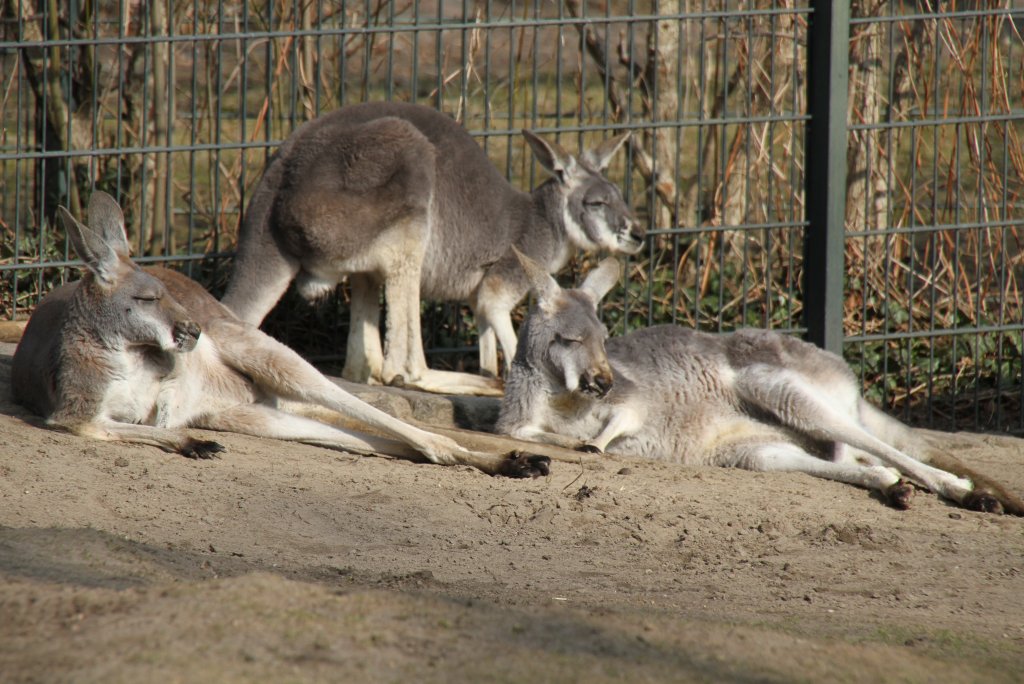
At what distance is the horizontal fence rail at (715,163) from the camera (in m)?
6.49

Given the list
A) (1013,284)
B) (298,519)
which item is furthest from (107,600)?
(1013,284)

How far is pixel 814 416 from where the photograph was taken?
564 cm

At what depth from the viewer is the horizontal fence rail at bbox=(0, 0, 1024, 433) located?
256 inches

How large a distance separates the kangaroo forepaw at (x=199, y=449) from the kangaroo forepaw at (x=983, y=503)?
2.96 m

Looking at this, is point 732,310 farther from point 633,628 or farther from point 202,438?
point 633,628

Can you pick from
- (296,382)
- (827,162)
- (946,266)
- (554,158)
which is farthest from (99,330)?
(946,266)

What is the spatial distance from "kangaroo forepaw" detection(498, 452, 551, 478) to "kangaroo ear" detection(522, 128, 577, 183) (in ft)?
6.89

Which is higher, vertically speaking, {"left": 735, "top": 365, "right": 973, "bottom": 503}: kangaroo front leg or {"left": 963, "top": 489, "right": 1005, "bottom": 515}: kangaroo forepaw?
{"left": 735, "top": 365, "right": 973, "bottom": 503}: kangaroo front leg

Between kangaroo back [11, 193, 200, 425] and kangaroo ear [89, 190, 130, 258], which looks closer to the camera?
kangaroo back [11, 193, 200, 425]

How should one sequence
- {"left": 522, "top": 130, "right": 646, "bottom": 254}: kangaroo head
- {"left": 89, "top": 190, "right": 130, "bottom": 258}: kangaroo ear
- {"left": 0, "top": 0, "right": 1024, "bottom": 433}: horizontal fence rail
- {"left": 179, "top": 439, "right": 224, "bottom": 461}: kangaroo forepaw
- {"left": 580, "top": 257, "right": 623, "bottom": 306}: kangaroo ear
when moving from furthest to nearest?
{"left": 522, "top": 130, "right": 646, "bottom": 254}: kangaroo head, {"left": 0, "top": 0, "right": 1024, "bottom": 433}: horizontal fence rail, {"left": 580, "top": 257, "right": 623, "bottom": 306}: kangaroo ear, {"left": 89, "top": 190, "right": 130, "bottom": 258}: kangaroo ear, {"left": 179, "top": 439, "right": 224, "bottom": 461}: kangaroo forepaw

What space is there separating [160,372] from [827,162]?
11.6 ft

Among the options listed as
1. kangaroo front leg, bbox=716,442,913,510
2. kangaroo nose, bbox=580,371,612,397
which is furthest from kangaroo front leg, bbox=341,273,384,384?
kangaroo front leg, bbox=716,442,913,510

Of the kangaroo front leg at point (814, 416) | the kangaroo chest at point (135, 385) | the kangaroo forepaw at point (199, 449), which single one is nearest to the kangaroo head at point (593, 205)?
the kangaroo front leg at point (814, 416)

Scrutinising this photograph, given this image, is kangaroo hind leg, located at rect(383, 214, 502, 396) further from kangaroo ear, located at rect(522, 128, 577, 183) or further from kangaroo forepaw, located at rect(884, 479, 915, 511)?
kangaroo forepaw, located at rect(884, 479, 915, 511)
